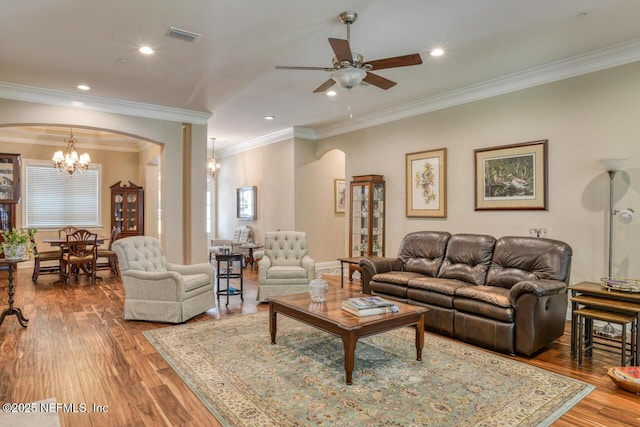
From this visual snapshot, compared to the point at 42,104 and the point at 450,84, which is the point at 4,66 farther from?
the point at 450,84

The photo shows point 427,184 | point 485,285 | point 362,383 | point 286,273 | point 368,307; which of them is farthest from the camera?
point 427,184

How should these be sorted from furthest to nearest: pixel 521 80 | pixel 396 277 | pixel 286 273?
pixel 286 273
pixel 521 80
pixel 396 277

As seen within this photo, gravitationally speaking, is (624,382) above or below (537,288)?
below

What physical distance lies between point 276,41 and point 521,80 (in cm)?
314

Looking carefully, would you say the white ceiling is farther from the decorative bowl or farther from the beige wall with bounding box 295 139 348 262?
the decorative bowl

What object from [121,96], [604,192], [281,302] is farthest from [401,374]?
[121,96]

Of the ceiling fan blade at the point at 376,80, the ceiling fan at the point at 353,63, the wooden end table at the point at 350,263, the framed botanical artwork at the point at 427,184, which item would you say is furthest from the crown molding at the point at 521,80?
the wooden end table at the point at 350,263

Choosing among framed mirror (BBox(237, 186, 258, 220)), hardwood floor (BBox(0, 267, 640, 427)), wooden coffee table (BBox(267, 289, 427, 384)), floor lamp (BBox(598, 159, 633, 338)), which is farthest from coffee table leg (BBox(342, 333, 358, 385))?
framed mirror (BBox(237, 186, 258, 220))

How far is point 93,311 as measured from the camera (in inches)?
196

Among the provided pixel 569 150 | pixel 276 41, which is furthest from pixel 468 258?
pixel 276 41

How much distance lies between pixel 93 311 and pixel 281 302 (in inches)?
117

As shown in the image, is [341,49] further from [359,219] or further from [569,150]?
[359,219]

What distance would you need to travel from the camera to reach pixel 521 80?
4.85 metres

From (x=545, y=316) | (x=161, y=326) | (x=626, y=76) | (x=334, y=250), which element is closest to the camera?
(x=545, y=316)
